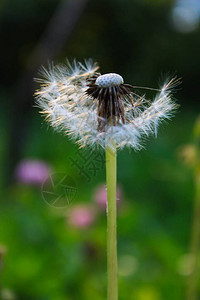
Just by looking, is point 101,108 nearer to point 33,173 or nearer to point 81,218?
point 81,218

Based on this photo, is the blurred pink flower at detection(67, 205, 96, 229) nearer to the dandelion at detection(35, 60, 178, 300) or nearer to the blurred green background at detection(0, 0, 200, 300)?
the blurred green background at detection(0, 0, 200, 300)

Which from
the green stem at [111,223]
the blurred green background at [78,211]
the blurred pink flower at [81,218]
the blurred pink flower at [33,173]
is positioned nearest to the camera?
the green stem at [111,223]

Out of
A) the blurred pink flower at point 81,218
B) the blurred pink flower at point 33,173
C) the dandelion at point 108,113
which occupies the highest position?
the dandelion at point 108,113

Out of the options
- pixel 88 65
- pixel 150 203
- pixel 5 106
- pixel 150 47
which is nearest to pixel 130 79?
pixel 150 47

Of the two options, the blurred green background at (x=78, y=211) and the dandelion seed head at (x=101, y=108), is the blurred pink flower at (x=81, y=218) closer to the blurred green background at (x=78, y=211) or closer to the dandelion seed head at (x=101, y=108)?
the blurred green background at (x=78, y=211)

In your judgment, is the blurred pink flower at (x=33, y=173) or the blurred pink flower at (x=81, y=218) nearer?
the blurred pink flower at (x=81, y=218)

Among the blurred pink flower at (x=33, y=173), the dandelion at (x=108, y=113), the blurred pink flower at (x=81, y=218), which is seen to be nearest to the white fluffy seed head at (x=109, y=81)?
the dandelion at (x=108, y=113)

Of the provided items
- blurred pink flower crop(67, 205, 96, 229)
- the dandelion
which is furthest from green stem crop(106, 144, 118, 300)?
blurred pink flower crop(67, 205, 96, 229)

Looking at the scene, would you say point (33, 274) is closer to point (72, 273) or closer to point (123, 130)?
point (72, 273)

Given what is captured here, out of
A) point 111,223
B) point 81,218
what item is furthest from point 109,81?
point 81,218
